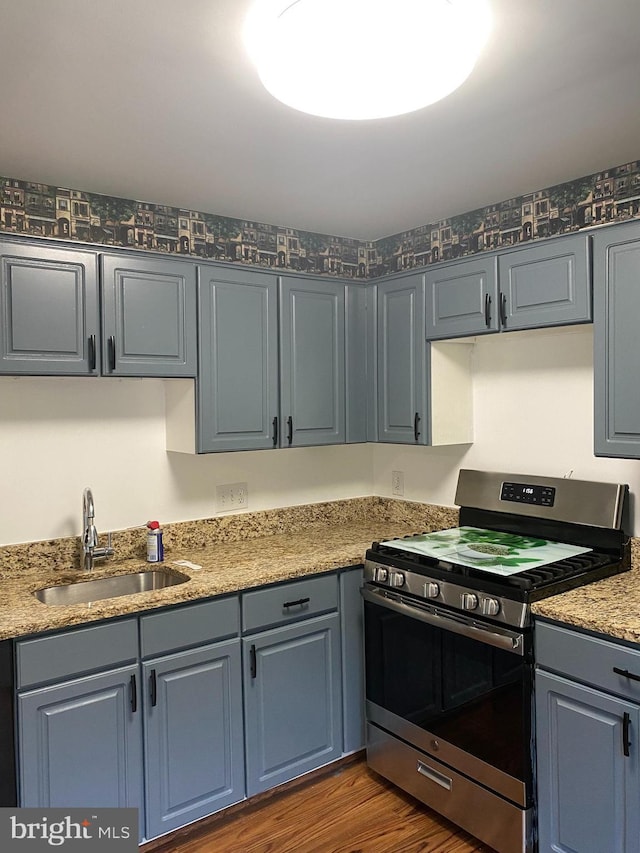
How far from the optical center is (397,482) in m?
3.55

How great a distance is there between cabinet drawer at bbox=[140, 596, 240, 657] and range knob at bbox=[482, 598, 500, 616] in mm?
894

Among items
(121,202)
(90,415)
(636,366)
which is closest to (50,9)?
(121,202)

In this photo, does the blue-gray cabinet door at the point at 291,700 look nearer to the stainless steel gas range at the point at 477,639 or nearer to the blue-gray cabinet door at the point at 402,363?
the stainless steel gas range at the point at 477,639

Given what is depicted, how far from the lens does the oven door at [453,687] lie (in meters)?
2.13

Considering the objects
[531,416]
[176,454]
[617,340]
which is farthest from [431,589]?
[176,454]

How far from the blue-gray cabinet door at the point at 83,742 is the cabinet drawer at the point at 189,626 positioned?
0.12m

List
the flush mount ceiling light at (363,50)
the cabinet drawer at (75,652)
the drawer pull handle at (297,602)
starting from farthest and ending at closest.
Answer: the drawer pull handle at (297,602), the cabinet drawer at (75,652), the flush mount ceiling light at (363,50)

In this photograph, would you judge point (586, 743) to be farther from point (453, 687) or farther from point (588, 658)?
point (453, 687)

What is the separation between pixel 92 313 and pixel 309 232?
4.15 feet

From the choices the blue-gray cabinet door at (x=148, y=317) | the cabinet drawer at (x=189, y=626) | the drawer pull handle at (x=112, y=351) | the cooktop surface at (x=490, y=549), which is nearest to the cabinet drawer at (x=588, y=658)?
the cooktop surface at (x=490, y=549)

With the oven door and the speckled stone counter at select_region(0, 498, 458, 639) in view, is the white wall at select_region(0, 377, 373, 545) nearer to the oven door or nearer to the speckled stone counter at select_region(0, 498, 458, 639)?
the speckled stone counter at select_region(0, 498, 458, 639)

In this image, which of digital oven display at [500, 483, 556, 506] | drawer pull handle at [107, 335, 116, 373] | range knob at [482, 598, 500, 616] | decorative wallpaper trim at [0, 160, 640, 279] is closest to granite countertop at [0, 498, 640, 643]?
range knob at [482, 598, 500, 616]

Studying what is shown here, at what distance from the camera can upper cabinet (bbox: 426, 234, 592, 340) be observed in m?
2.35

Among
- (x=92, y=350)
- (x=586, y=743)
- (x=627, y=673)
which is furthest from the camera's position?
(x=92, y=350)
